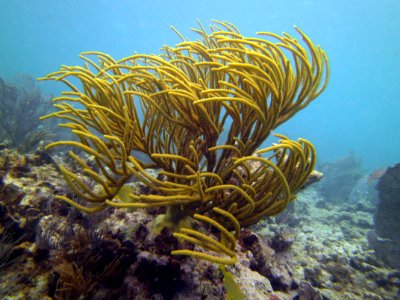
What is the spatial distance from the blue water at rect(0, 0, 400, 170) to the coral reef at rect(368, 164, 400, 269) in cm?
5530

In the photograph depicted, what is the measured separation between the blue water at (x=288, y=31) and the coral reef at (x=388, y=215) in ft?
181

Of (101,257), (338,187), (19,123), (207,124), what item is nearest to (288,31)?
(338,187)

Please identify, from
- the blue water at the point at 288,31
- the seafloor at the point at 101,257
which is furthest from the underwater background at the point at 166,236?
the blue water at the point at 288,31

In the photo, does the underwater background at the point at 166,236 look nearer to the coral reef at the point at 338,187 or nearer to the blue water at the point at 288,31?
the coral reef at the point at 338,187

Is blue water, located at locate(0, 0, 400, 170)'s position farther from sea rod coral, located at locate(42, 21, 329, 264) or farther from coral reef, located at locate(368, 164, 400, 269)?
sea rod coral, located at locate(42, 21, 329, 264)

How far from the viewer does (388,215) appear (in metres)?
7.39

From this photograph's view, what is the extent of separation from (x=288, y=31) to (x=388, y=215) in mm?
126596

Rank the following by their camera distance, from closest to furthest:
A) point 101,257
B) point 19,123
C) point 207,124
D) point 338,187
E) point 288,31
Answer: point 207,124, point 101,257, point 19,123, point 338,187, point 288,31

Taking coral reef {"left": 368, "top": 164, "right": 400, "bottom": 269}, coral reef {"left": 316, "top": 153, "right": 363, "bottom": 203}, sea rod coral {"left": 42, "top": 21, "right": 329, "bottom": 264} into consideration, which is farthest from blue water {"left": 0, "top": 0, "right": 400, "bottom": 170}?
sea rod coral {"left": 42, "top": 21, "right": 329, "bottom": 264}

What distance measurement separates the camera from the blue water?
8038 cm

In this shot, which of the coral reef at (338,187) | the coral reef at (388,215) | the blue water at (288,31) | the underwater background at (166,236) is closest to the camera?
the underwater background at (166,236)

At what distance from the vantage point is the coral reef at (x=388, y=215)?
22.7 ft

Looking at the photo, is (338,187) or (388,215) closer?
(388,215)

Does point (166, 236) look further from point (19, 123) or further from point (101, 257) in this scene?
point (19, 123)
